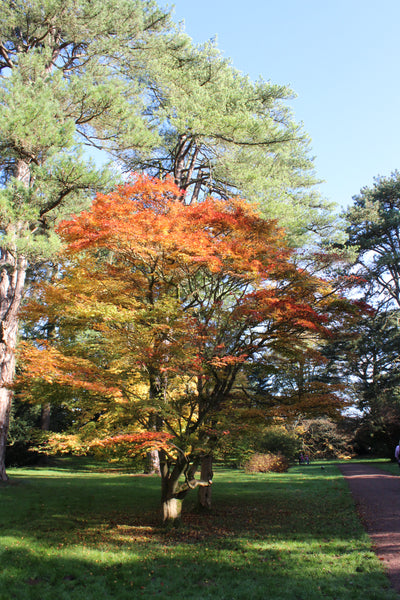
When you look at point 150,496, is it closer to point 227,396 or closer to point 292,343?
point 227,396

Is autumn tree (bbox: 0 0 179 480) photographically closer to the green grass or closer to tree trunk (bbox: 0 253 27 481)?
tree trunk (bbox: 0 253 27 481)

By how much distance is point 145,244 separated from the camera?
25.2 feet

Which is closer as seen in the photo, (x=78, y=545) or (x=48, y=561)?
(x=48, y=561)

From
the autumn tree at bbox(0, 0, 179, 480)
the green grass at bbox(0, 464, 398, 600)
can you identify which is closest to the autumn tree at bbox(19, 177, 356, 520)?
the green grass at bbox(0, 464, 398, 600)

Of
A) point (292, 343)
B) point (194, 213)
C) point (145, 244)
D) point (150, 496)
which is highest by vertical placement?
point (194, 213)

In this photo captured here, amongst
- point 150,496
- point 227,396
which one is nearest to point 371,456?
point 150,496

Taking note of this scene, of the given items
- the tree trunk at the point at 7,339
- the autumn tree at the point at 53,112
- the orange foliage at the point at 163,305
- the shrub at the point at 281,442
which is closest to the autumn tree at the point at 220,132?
the autumn tree at the point at 53,112

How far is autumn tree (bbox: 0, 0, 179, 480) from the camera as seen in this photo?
1073 cm

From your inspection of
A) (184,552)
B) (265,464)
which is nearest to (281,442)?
(265,464)

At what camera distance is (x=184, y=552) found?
6316 millimetres

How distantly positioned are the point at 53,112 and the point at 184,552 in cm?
1101

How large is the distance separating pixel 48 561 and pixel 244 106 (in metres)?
13.0

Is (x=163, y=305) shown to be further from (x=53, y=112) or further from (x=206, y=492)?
(x=53, y=112)

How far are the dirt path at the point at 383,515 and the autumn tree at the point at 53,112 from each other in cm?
839
